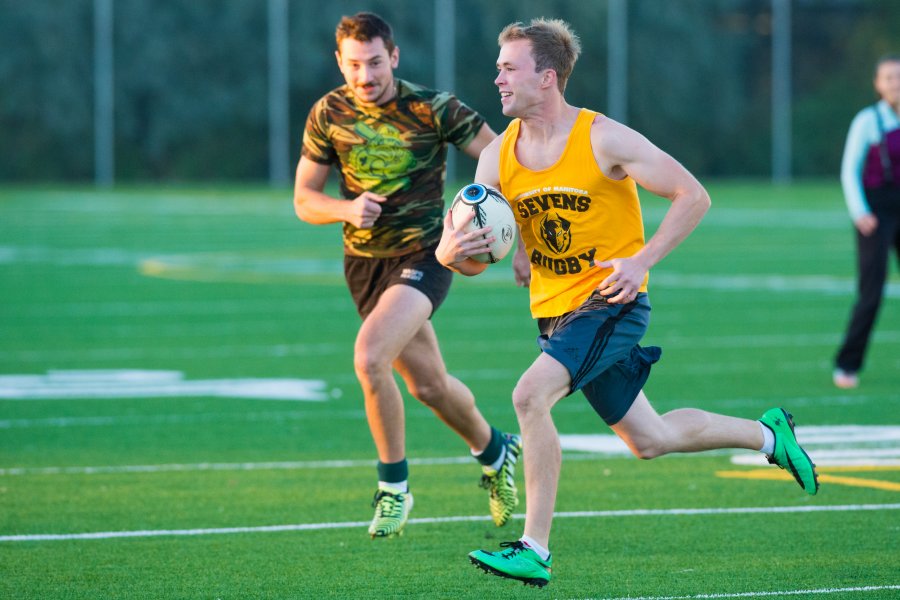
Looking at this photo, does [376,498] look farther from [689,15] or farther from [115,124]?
[689,15]

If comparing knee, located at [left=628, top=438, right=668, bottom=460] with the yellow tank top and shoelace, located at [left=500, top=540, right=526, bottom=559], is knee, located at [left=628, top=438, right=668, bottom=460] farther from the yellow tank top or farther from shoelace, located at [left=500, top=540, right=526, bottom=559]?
shoelace, located at [left=500, top=540, right=526, bottom=559]

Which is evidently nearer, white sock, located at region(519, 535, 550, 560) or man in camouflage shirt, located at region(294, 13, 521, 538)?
white sock, located at region(519, 535, 550, 560)

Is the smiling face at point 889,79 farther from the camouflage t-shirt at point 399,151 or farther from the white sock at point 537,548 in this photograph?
the white sock at point 537,548

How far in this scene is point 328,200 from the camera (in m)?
8.18

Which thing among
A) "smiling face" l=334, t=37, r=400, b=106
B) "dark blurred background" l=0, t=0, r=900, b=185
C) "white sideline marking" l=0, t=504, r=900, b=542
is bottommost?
"dark blurred background" l=0, t=0, r=900, b=185

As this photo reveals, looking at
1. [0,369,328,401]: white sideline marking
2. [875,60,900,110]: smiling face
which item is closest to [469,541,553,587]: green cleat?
[0,369,328,401]: white sideline marking

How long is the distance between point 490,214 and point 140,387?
6541mm

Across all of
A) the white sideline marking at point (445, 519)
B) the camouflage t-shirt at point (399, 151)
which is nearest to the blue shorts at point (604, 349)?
the white sideline marking at point (445, 519)

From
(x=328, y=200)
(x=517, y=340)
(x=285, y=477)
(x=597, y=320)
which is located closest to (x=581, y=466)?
(x=285, y=477)

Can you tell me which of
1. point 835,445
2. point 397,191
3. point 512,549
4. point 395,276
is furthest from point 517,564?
point 835,445

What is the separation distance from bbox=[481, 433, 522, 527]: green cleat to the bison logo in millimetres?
1650

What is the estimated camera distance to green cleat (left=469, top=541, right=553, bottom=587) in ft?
20.2

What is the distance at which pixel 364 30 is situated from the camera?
8.05 metres

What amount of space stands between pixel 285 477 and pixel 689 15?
149 ft
